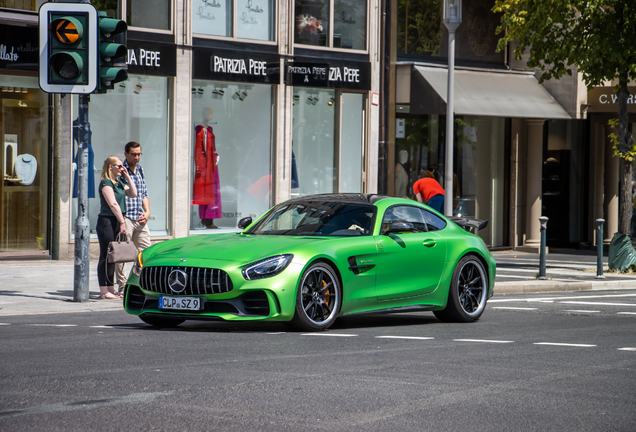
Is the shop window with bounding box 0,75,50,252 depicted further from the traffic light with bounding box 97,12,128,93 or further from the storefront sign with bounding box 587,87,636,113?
the storefront sign with bounding box 587,87,636,113

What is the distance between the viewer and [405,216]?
10.1 metres

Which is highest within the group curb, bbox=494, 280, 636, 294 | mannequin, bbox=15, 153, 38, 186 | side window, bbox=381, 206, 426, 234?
mannequin, bbox=15, 153, 38, 186

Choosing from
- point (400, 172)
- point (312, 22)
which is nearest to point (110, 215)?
Result: point (312, 22)

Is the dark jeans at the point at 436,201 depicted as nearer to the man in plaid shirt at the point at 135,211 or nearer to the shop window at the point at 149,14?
the shop window at the point at 149,14

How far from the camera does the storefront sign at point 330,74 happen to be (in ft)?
66.0

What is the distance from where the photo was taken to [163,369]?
6520 millimetres

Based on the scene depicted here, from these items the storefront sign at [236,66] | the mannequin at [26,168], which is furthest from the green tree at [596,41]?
the mannequin at [26,168]

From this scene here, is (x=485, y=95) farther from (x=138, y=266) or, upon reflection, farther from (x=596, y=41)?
(x=138, y=266)

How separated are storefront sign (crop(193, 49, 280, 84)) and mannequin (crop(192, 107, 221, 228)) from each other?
31.3 inches

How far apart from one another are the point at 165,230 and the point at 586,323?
10269 mm

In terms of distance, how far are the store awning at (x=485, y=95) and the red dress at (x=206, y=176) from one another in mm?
4860

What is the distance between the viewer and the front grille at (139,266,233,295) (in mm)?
8375

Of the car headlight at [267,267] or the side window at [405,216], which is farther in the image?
the side window at [405,216]

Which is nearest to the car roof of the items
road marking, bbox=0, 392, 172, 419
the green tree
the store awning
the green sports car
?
the green sports car
